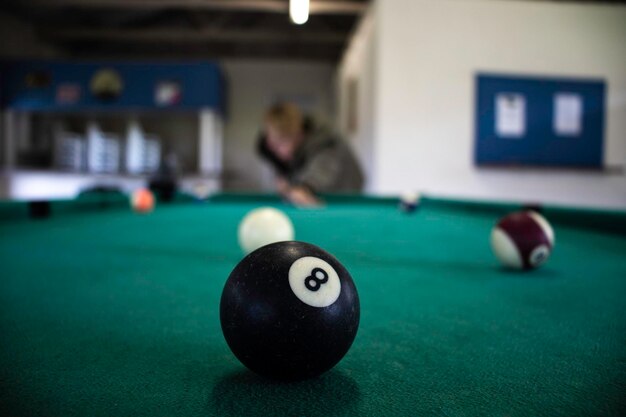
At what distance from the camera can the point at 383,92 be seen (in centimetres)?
521

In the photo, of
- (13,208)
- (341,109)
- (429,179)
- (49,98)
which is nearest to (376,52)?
(429,179)

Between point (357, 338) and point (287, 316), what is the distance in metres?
0.25

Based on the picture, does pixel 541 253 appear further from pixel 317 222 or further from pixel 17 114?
pixel 17 114

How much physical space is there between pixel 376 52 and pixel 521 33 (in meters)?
1.59

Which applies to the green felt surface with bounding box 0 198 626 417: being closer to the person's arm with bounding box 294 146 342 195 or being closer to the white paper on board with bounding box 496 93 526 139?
the person's arm with bounding box 294 146 342 195

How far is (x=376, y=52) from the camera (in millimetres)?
5418

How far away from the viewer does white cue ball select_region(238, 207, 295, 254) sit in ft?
5.60

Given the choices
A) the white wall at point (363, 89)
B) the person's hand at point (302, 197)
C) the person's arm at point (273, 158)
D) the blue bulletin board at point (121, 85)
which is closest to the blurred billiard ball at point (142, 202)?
the person's hand at point (302, 197)

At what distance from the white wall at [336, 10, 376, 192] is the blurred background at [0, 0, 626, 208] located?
3cm

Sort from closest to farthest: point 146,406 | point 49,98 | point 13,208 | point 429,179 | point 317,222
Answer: point 146,406
point 13,208
point 317,222
point 429,179
point 49,98

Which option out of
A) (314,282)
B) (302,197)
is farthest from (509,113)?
(314,282)

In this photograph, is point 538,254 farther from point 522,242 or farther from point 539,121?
point 539,121

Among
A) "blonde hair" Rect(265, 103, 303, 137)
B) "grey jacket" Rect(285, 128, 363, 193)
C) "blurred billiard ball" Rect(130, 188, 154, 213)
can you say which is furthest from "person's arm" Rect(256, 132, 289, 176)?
"blurred billiard ball" Rect(130, 188, 154, 213)

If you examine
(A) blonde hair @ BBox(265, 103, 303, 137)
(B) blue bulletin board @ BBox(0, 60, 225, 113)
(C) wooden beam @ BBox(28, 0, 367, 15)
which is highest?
(C) wooden beam @ BBox(28, 0, 367, 15)
